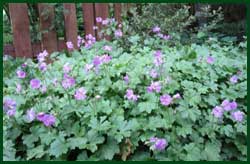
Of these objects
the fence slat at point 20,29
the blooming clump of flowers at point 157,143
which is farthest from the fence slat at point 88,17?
the blooming clump of flowers at point 157,143

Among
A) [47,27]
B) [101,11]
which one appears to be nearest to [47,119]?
[47,27]

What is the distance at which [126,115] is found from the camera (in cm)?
232

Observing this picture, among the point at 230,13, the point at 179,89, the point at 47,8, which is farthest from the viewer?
the point at 230,13

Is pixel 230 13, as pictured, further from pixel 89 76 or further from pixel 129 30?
pixel 89 76

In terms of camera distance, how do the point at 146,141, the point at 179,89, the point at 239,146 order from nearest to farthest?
the point at 146,141 < the point at 239,146 < the point at 179,89

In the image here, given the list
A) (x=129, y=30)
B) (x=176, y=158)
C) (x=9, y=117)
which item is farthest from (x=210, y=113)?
(x=129, y=30)

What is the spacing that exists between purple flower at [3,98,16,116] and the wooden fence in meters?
1.78

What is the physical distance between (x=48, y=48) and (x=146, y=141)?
2.28m

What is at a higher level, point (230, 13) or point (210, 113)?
point (230, 13)

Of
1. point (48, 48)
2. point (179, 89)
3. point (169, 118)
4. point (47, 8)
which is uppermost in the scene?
point (47, 8)

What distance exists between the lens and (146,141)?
211cm

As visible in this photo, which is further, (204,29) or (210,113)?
(204,29)

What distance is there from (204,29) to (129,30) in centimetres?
96

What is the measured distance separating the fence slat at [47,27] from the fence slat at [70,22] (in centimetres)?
16
